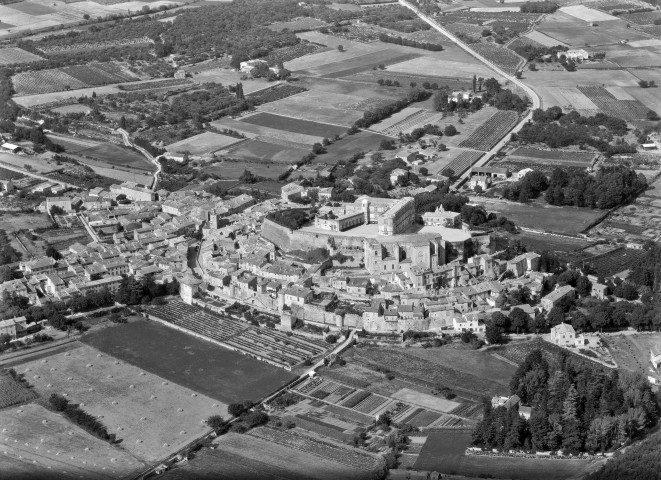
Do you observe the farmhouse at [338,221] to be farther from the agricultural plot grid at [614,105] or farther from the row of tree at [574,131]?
the agricultural plot grid at [614,105]

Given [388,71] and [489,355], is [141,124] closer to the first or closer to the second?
[388,71]

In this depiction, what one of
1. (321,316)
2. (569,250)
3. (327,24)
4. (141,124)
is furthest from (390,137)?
(327,24)

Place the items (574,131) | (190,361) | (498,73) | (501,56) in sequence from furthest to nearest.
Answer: (501,56)
(498,73)
(574,131)
(190,361)

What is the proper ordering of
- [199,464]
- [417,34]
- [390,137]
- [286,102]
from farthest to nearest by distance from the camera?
[417,34]
[286,102]
[390,137]
[199,464]

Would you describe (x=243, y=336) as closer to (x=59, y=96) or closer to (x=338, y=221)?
(x=338, y=221)

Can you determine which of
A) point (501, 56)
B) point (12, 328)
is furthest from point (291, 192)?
point (501, 56)

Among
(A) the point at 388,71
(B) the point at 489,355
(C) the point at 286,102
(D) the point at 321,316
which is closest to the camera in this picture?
(B) the point at 489,355
